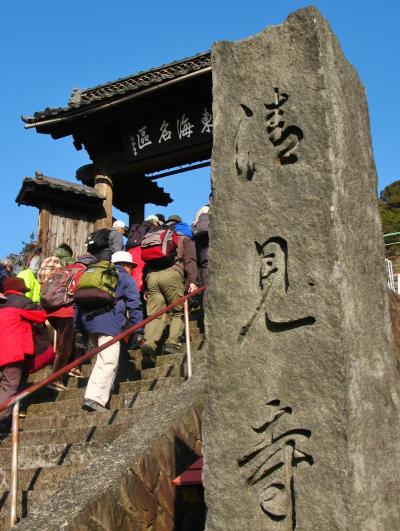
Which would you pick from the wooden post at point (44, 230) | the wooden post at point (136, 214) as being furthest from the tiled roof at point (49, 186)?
the wooden post at point (136, 214)

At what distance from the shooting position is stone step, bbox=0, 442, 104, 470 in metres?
5.28

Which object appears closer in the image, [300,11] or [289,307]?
[289,307]

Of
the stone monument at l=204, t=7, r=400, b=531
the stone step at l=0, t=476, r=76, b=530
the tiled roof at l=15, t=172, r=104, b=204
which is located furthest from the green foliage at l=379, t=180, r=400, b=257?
the stone monument at l=204, t=7, r=400, b=531

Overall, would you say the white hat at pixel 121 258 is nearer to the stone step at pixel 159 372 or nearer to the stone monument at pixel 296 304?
the stone step at pixel 159 372

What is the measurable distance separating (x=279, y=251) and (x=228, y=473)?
3.99ft

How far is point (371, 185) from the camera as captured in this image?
396 centimetres

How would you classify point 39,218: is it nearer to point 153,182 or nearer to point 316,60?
point 153,182

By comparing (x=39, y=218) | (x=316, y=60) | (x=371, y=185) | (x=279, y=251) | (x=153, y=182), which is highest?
(x=153, y=182)

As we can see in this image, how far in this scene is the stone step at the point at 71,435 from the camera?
5414mm

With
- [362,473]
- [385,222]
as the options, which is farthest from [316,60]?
[385,222]

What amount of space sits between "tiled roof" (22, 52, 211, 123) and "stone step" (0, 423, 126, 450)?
20.3 ft

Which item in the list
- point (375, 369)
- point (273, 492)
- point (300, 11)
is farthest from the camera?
point (300, 11)

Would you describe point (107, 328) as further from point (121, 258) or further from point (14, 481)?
point (14, 481)

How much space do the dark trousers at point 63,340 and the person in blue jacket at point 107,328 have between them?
787 mm
